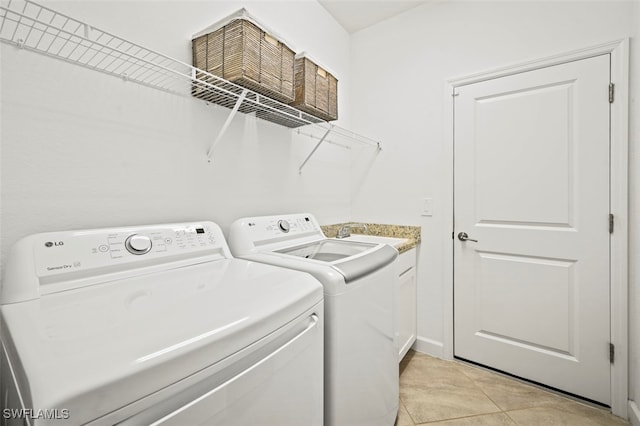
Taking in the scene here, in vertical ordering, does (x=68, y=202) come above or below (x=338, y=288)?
above

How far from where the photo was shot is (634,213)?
1598 mm

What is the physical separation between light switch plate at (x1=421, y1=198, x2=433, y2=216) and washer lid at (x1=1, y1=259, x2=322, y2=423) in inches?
63.1

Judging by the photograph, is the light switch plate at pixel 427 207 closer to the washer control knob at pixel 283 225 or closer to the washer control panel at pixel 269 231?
the washer control panel at pixel 269 231

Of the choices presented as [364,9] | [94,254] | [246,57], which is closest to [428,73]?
Answer: [364,9]

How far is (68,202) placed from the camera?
3.32 feet

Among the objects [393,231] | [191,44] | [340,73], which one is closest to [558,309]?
[393,231]

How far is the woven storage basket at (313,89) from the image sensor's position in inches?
63.5

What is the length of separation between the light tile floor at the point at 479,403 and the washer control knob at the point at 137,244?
1560 millimetres

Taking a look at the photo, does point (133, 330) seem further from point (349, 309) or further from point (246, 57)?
point (246, 57)

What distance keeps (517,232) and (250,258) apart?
177 cm

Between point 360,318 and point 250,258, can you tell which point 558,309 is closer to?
point 360,318

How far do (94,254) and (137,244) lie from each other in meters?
0.13

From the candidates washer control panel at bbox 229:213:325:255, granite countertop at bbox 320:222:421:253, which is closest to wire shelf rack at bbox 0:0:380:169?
washer control panel at bbox 229:213:325:255

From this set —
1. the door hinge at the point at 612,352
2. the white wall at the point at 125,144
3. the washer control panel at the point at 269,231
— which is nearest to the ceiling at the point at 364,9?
the white wall at the point at 125,144
